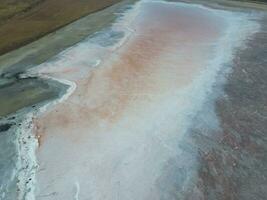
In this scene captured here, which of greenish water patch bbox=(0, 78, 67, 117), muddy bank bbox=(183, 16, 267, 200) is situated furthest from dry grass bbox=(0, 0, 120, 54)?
muddy bank bbox=(183, 16, 267, 200)

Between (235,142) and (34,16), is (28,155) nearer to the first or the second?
(235,142)

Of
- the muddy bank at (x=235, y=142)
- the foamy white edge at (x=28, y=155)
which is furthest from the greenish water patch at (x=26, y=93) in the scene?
the muddy bank at (x=235, y=142)

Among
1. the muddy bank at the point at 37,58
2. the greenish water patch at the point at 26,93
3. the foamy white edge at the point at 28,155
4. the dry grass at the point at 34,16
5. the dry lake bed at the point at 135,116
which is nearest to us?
the foamy white edge at the point at 28,155

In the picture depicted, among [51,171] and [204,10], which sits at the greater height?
[51,171]

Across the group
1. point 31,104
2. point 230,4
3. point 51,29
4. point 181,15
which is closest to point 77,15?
point 51,29

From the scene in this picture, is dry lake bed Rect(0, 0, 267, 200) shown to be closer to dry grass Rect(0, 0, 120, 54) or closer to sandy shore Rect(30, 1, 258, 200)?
sandy shore Rect(30, 1, 258, 200)

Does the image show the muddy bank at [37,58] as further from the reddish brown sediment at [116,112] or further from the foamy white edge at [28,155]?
the reddish brown sediment at [116,112]

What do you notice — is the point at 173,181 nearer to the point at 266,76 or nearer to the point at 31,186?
the point at 31,186

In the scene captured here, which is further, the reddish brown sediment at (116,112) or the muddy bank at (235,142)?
the reddish brown sediment at (116,112)

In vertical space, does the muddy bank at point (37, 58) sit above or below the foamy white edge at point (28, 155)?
below
